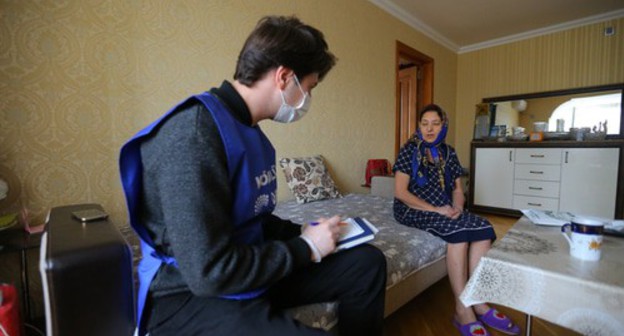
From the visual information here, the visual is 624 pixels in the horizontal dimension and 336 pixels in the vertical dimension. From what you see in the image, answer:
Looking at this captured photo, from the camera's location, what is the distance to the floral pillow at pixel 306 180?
2229 millimetres

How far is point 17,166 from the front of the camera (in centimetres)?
129

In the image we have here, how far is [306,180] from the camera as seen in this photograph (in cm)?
227

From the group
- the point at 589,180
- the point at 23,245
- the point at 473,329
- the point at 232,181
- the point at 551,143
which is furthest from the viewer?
the point at 551,143

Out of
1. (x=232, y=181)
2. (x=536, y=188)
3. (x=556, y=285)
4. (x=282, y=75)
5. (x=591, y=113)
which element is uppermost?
(x=591, y=113)

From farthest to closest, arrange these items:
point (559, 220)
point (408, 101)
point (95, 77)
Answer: point (408, 101), point (95, 77), point (559, 220)

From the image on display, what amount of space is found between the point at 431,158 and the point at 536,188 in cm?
275

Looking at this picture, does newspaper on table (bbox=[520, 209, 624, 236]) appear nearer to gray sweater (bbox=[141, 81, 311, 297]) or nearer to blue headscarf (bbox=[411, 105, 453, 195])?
blue headscarf (bbox=[411, 105, 453, 195])

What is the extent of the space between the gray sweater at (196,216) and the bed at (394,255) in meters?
0.34

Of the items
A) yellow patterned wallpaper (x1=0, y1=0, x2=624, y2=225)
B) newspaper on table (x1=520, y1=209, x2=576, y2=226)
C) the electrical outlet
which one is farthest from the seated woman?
the electrical outlet

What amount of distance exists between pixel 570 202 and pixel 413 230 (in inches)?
116

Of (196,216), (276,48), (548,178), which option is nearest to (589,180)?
(548,178)

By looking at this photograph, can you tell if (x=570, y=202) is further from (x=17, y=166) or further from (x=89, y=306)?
(x=17, y=166)

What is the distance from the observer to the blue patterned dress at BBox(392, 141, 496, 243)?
144cm

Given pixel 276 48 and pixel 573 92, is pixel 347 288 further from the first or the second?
pixel 573 92
